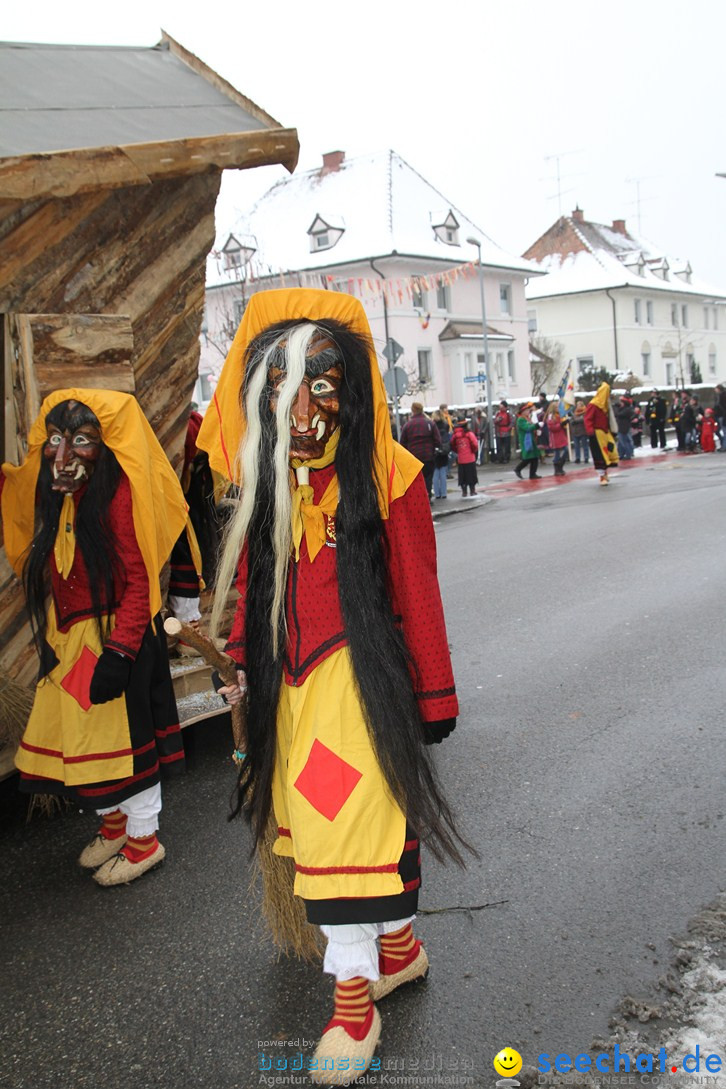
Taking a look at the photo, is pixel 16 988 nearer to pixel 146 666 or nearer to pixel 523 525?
pixel 146 666

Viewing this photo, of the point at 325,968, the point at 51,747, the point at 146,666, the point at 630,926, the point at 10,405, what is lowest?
the point at 630,926

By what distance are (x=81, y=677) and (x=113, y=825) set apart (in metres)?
0.68

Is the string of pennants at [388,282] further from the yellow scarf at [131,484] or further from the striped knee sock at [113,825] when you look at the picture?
the striped knee sock at [113,825]

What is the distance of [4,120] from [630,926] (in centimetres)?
379

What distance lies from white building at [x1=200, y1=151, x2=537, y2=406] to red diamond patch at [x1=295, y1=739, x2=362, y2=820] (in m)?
33.1

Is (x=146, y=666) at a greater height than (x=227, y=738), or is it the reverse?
(x=146, y=666)

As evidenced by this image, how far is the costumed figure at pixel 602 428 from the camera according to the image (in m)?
15.7

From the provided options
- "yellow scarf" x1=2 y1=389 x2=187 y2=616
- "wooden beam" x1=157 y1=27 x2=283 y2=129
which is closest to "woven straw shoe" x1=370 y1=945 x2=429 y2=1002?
"yellow scarf" x1=2 y1=389 x2=187 y2=616

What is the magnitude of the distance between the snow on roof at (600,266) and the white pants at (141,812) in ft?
168

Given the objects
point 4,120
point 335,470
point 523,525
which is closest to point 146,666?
point 335,470

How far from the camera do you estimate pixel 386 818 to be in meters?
2.47

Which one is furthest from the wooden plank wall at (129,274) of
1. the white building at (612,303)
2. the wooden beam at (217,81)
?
the white building at (612,303)

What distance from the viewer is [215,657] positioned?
2.52 meters

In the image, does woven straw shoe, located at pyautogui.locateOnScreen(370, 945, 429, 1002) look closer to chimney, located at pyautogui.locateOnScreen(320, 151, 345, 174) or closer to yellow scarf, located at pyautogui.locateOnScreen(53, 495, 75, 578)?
yellow scarf, located at pyautogui.locateOnScreen(53, 495, 75, 578)
